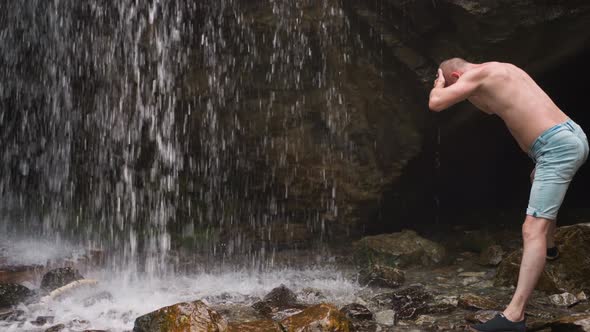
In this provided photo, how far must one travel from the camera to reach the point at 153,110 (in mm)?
7551

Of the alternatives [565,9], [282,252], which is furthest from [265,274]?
[565,9]

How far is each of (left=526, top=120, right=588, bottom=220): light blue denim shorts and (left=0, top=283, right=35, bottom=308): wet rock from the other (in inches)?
184

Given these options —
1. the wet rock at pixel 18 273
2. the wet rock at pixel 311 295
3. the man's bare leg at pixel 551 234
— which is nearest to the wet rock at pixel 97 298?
the wet rock at pixel 18 273

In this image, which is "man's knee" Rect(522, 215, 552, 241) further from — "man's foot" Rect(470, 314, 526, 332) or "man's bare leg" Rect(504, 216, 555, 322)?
"man's foot" Rect(470, 314, 526, 332)

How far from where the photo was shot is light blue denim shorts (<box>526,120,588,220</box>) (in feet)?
11.7

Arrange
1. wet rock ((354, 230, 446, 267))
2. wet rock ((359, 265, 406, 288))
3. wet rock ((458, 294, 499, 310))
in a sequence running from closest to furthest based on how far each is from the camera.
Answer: wet rock ((458, 294, 499, 310))
wet rock ((359, 265, 406, 288))
wet rock ((354, 230, 446, 267))

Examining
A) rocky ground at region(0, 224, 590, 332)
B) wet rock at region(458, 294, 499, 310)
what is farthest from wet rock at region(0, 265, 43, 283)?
wet rock at region(458, 294, 499, 310)

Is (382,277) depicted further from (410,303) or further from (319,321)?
(319,321)

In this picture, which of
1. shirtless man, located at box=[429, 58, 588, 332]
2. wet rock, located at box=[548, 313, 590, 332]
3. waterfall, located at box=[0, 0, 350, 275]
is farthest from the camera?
waterfall, located at box=[0, 0, 350, 275]

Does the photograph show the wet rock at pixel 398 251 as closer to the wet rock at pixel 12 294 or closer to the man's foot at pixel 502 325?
the man's foot at pixel 502 325

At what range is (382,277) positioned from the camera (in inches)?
218

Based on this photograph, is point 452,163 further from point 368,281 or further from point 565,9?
point 368,281

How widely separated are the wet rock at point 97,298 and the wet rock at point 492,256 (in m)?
4.25

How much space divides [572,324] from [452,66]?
2060mm
